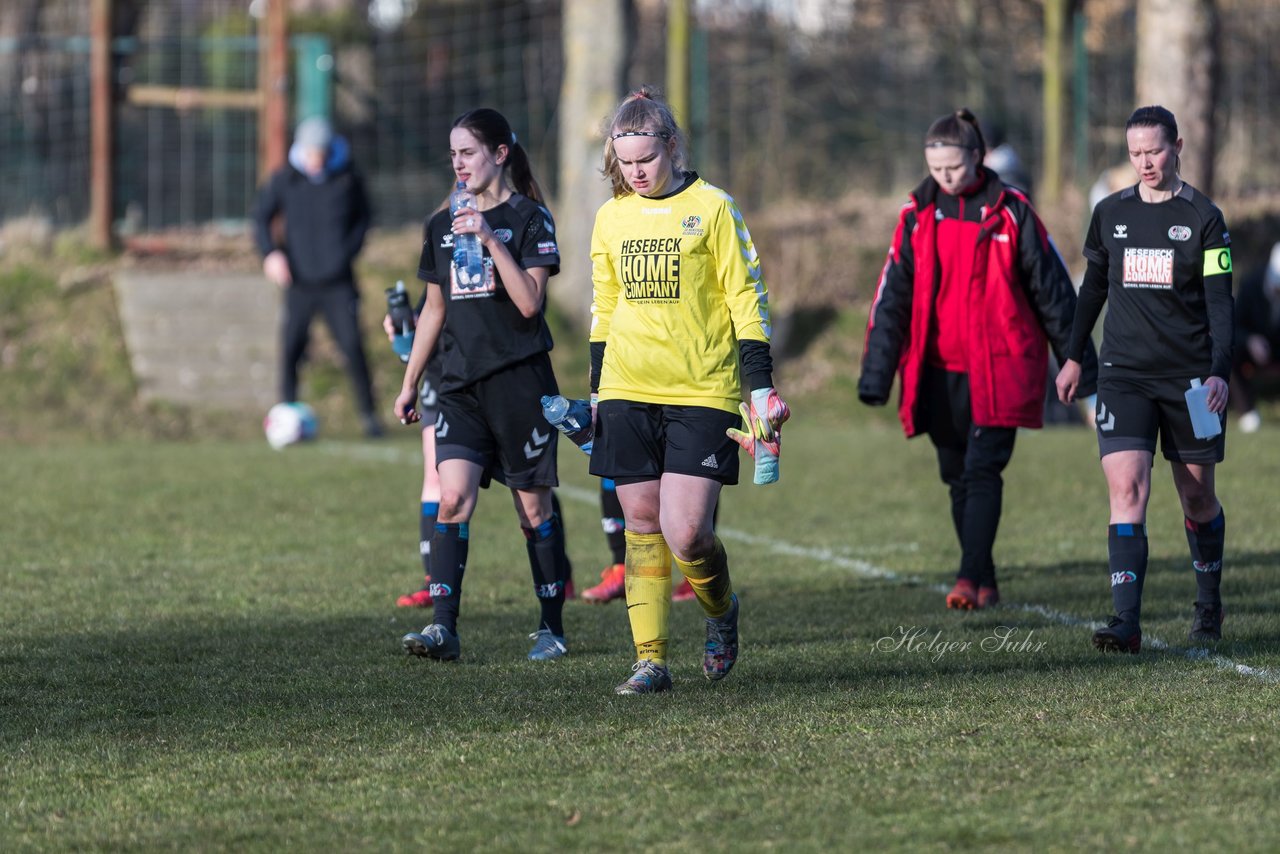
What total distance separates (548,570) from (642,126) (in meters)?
1.83

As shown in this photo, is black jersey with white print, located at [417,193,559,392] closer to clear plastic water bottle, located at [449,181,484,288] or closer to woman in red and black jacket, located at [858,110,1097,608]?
clear plastic water bottle, located at [449,181,484,288]

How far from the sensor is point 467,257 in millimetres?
6625

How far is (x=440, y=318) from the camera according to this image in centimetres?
680

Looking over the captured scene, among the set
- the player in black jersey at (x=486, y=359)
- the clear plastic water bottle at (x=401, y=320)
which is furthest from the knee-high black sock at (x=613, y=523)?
the player in black jersey at (x=486, y=359)

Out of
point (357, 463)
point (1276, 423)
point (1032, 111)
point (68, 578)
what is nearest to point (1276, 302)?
point (1276, 423)

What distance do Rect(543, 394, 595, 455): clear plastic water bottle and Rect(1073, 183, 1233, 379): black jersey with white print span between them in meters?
2.02

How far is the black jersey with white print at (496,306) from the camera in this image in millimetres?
6598

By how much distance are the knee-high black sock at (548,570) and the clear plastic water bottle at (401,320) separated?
1.09m

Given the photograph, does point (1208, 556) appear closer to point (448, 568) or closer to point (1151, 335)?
point (1151, 335)

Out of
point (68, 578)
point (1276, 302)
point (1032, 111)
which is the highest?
point (1032, 111)

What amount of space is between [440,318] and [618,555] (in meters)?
1.99

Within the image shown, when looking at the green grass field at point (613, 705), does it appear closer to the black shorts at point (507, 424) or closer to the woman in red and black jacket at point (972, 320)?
the woman in red and black jacket at point (972, 320)

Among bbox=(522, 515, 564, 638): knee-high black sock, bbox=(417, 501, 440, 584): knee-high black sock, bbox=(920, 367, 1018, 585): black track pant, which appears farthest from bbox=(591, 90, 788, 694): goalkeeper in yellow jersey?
bbox=(920, 367, 1018, 585): black track pant

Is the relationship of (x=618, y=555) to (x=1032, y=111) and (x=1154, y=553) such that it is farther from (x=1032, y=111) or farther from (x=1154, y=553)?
(x=1032, y=111)
